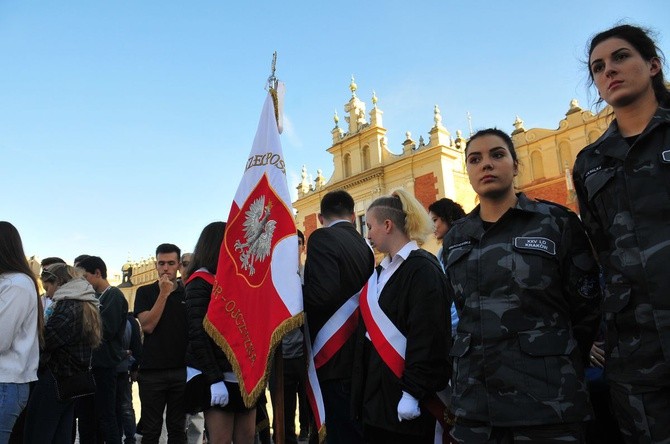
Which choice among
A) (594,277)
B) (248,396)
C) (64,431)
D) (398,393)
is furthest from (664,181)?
(64,431)

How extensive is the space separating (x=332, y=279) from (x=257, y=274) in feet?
2.00

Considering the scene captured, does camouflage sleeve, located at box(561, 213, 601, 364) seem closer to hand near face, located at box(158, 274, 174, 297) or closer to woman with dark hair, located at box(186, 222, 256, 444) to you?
woman with dark hair, located at box(186, 222, 256, 444)

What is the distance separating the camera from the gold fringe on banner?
311cm

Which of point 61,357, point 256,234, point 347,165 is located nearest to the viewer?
point 256,234

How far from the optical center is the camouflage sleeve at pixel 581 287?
1990mm

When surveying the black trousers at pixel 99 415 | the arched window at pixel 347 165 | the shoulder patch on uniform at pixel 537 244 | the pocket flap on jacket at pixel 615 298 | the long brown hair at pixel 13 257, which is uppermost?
the arched window at pixel 347 165

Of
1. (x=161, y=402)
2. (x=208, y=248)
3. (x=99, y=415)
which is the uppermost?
(x=208, y=248)

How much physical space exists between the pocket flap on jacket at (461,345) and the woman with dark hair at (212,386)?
1.66 metres

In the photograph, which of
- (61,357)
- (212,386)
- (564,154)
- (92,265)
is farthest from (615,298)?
(564,154)

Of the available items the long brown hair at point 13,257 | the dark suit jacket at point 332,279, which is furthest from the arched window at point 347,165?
the dark suit jacket at point 332,279

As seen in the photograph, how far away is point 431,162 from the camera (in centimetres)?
2194

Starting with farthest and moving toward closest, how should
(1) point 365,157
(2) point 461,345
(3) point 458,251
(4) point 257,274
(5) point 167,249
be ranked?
(1) point 365,157 → (5) point 167,249 → (4) point 257,274 → (3) point 458,251 → (2) point 461,345

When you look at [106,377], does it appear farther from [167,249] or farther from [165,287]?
[167,249]

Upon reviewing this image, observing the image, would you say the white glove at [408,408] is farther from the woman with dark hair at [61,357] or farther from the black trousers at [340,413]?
the woman with dark hair at [61,357]
